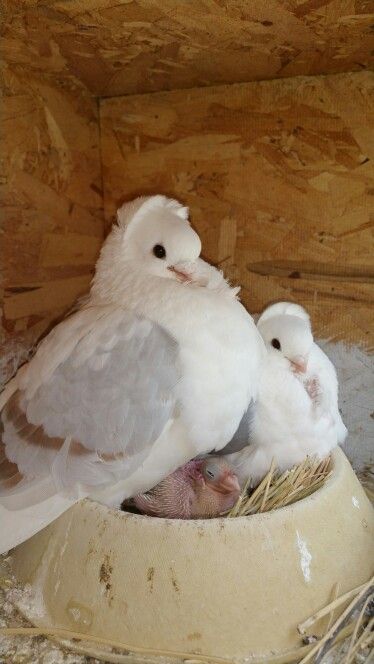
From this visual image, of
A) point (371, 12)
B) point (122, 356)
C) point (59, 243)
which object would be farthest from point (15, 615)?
point (371, 12)

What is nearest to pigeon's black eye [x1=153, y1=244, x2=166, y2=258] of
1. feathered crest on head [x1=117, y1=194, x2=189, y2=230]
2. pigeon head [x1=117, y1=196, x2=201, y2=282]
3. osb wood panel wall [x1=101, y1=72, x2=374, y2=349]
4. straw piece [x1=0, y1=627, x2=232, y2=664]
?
pigeon head [x1=117, y1=196, x2=201, y2=282]

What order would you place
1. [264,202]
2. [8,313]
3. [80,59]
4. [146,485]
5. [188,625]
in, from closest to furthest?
[188,625], [146,485], [80,59], [8,313], [264,202]

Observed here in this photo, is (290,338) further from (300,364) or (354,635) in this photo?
(354,635)

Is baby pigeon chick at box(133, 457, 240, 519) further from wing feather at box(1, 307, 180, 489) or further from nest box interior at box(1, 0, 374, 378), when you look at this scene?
nest box interior at box(1, 0, 374, 378)

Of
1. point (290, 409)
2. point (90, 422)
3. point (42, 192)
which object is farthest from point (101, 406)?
point (42, 192)

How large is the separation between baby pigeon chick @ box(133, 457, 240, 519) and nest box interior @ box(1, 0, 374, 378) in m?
0.62

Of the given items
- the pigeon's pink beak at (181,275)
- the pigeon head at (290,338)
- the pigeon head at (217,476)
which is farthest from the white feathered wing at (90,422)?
the pigeon head at (290,338)

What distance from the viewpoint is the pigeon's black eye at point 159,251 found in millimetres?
1433

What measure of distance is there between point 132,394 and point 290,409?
17.7 inches

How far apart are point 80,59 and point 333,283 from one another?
98cm

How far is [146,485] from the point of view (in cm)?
142

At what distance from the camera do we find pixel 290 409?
151cm

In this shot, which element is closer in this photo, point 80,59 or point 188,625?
point 188,625

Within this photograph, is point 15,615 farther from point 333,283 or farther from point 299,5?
point 299,5
